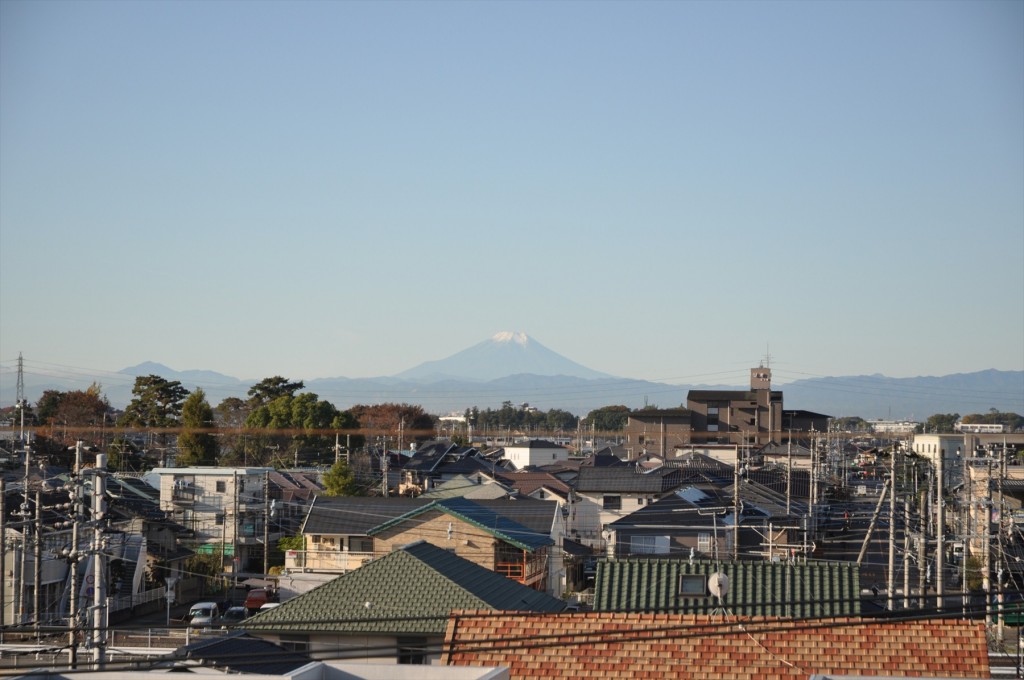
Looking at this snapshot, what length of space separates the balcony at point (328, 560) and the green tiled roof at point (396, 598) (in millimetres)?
10638

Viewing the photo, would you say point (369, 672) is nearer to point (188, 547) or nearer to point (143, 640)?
point (143, 640)

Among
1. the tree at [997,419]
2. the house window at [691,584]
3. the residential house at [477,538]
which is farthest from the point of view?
the tree at [997,419]

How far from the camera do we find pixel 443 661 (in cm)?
1002

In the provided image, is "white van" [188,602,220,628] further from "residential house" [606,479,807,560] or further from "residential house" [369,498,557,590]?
"residential house" [606,479,807,560]

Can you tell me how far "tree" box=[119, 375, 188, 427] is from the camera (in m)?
50.3

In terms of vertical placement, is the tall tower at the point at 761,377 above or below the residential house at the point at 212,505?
above

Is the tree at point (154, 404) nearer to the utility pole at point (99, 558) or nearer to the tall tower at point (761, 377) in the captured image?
the utility pole at point (99, 558)

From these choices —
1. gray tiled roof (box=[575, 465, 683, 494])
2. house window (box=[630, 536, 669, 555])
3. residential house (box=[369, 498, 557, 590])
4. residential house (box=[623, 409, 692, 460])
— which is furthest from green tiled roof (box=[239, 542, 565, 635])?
residential house (box=[623, 409, 692, 460])

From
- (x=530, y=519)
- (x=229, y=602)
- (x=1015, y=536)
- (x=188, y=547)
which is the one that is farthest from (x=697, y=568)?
(x=188, y=547)

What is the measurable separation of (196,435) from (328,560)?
70.8 ft

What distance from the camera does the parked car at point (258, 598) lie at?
2394 centimetres

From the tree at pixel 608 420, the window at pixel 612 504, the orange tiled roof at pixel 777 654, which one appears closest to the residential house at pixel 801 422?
the tree at pixel 608 420

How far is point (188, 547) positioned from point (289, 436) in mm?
21554

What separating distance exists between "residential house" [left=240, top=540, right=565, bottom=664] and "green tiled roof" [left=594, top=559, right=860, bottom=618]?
147 cm
